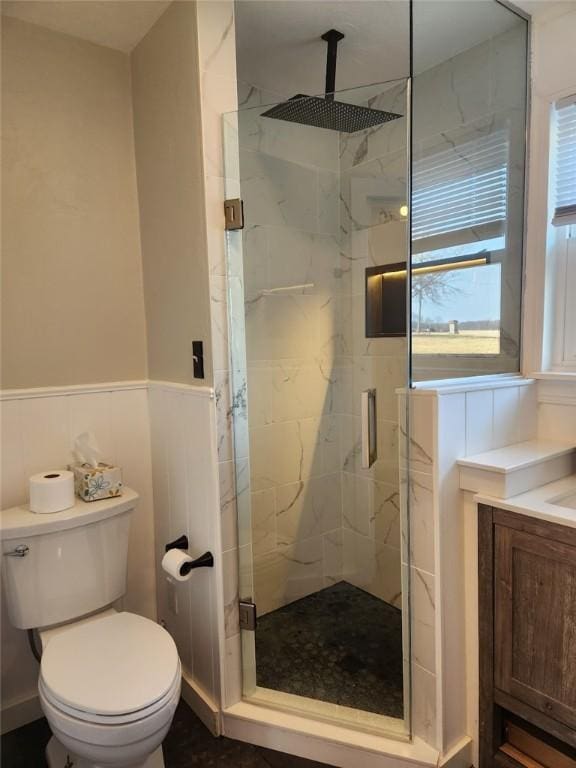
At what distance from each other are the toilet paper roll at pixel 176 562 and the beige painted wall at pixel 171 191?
1.96 ft

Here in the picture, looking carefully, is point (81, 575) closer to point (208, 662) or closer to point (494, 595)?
point (208, 662)

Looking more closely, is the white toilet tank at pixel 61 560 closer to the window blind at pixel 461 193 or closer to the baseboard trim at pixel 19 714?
the baseboard trim at pixel 19 714

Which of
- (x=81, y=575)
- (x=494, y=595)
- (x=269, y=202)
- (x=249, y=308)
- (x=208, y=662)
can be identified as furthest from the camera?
(x=269, y=202)

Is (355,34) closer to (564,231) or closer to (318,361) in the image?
(564,231)

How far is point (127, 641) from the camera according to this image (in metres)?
1.43

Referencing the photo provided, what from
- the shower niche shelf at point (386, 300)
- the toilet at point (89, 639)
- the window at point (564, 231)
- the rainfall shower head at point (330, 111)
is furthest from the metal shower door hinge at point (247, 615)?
the rainfall shower head at point (330, 111)

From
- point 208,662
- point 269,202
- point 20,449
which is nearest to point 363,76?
point 269,202

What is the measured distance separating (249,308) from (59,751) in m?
1.59

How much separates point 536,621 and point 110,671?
1.18m

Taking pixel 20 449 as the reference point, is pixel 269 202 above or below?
above

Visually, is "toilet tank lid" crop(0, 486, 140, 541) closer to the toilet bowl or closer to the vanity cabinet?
the toilet bowl

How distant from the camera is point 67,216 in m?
1.76

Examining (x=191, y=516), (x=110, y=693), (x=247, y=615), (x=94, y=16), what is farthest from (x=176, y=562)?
(x=94, y=16)

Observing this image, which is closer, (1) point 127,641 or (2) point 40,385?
(1) point 127,641
